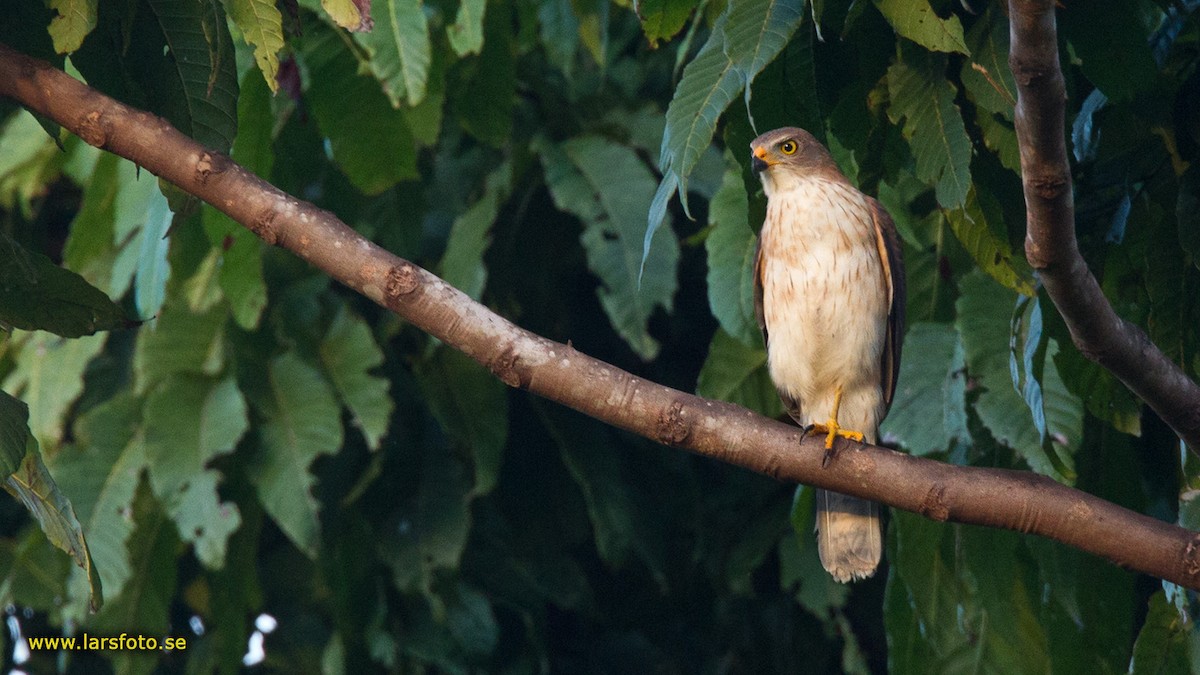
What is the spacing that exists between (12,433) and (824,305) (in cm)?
250

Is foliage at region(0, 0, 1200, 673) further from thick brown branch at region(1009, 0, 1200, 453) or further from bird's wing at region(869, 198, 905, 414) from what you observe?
thick brown branch at region(1009, 0, 1200, 453)

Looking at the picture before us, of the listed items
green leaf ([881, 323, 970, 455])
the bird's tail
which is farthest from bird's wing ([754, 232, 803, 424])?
green leaf ([881, 323, 970, 455])

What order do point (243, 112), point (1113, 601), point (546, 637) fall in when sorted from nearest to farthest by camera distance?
point (1113, 601) < point (243, 112) < point (546, 637)

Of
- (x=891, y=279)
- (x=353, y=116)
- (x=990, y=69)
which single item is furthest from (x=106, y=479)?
(x=990, y=69)

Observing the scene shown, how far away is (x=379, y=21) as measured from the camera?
346cm

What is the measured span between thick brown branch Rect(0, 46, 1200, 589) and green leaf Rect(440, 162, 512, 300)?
1930 millimetres

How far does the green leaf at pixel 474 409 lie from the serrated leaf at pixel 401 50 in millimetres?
1509

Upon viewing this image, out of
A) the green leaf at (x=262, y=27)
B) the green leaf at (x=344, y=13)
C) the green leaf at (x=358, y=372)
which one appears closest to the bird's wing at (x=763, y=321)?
the green leaf at (x=358, y=372)

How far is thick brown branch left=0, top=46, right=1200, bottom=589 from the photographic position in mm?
2455

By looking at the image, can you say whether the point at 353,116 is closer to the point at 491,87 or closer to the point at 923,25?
the point at 491,87

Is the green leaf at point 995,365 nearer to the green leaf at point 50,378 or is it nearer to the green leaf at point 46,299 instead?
the green leaf at point 46,299

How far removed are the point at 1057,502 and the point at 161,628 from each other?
358cm

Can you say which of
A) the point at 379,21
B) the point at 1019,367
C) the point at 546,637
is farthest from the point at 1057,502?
the point at 546,637

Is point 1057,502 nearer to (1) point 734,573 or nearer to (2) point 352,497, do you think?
(1) point 734,573
